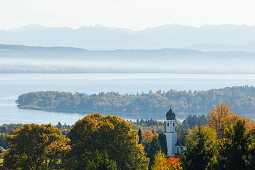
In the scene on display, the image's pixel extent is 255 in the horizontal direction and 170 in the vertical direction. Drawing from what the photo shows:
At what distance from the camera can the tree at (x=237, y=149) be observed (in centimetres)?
3216

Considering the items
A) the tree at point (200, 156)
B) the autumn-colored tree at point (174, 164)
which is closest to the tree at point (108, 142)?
the autumn-colored tree at point (174, 164)

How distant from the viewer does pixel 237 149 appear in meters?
32.4

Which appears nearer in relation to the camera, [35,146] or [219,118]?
[35,146]

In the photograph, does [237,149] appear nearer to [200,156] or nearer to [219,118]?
[200,156]

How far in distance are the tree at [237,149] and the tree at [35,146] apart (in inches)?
1158

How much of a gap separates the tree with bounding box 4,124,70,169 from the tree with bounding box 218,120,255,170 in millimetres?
29401

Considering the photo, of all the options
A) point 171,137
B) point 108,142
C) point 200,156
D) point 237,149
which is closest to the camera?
point 237,149

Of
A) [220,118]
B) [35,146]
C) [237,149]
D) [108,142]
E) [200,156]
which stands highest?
[237,149]

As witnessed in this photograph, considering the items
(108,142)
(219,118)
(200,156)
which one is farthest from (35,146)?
A: (219,118)

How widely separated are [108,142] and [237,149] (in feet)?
93.3

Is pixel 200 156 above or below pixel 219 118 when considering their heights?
above

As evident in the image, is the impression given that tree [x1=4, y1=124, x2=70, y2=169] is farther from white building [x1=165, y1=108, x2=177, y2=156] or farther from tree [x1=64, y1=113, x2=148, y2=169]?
white building [x1=165, y1=108, x2=177, y2=156]

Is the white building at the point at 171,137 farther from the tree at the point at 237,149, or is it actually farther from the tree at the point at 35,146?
the tree at the point at 237,149

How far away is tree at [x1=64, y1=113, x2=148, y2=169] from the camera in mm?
57688
